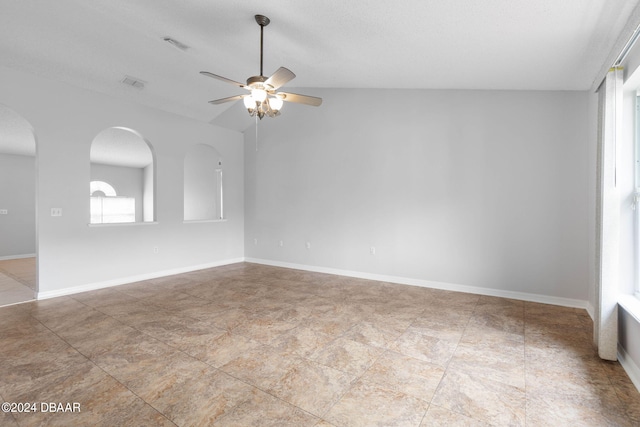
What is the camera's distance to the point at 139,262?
5098mm

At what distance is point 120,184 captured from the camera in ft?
34.1

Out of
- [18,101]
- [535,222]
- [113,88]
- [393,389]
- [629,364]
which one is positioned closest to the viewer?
[393,389]

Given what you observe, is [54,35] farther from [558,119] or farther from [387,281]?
[558,119]

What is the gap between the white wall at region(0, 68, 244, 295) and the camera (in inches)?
157

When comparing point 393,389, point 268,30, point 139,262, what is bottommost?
point 393,389

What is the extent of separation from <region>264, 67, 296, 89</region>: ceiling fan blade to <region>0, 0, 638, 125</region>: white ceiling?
59 cm

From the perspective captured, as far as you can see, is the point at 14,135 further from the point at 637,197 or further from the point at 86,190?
the point at 637,197

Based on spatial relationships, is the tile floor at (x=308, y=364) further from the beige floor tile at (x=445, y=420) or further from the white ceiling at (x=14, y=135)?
the white ceiling at (x=14, y=135)

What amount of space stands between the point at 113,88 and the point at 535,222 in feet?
20.6

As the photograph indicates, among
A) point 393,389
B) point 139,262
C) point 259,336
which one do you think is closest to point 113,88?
point 139,262

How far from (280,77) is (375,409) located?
2704mm

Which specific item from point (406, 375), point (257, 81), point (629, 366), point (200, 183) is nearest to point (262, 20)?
point (257, 81)

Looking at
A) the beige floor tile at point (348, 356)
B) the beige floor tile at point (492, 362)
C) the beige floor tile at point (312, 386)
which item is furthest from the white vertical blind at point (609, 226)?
the beige floor tile at point (312, 386)

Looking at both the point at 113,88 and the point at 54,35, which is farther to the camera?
the point at 113,88
